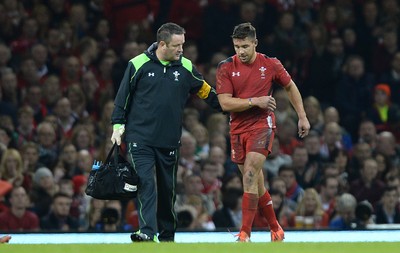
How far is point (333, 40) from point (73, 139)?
4.82 meters

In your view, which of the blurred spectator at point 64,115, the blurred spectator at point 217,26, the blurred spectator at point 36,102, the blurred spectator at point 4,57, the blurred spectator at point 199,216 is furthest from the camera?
the blurred spectator at point 217,26

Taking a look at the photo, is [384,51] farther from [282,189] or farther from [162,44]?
[162,44]

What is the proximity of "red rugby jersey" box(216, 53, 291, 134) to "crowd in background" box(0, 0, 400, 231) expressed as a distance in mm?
3435

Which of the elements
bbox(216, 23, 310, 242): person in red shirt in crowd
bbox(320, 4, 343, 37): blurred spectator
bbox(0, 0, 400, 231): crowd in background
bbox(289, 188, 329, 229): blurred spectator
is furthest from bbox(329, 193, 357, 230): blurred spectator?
bbox(320, 4, 343, 37): blurred spectator

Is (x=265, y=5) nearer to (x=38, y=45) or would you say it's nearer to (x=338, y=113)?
(x=338, y=113)

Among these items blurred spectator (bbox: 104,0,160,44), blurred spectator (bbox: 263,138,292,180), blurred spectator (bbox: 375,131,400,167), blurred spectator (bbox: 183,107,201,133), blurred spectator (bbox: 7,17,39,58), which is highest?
blurred spectator (bbox: 104,0,160,44)

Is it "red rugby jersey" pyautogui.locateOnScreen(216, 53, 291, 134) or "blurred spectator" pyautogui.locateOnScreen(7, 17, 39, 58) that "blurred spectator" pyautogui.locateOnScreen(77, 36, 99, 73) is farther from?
"red rugby jersey" pyautogui.locateOnScreen(216, 53, 291, 134)

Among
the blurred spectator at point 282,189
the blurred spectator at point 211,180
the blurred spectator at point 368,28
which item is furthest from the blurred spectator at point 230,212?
the blurred spectator at point 368,28

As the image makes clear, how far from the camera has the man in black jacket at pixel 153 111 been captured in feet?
44.9

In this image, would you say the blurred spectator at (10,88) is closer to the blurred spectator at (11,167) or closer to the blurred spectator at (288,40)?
the blurred spectator at (11,167)

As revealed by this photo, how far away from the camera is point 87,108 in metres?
20.6

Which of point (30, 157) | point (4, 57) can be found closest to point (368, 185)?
point (30, 157)

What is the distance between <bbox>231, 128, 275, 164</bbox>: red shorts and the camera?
13.9 m

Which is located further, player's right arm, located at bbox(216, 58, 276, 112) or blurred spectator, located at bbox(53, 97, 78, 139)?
blurred spectator, located at bbox(53, 97, 78, 139)
